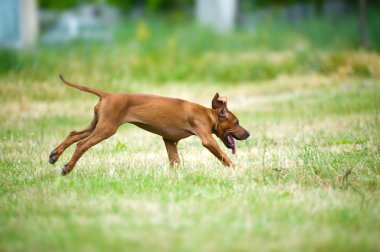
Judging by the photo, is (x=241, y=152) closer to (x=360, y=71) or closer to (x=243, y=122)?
(x=243, y=122)

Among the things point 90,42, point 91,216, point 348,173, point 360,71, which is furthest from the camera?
point 90,42

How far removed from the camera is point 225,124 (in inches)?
295

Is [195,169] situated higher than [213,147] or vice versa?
[213,147]

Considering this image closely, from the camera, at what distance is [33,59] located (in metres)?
15.7

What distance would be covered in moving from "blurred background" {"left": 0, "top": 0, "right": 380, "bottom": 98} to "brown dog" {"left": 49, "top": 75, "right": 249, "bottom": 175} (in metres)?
Answer: 6.77

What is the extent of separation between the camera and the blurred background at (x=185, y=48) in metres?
15.9

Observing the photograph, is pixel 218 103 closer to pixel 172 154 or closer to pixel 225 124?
pixel 225 124

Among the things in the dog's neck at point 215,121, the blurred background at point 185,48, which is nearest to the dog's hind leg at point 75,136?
the dog's neck at point 215,121

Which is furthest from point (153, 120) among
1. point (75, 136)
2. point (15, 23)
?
point (15, 23)

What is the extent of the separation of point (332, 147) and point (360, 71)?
8.94m

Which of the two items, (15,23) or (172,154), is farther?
(15,23)

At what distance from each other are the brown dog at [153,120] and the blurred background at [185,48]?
677 cm

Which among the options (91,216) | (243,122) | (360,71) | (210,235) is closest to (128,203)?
(91,216)

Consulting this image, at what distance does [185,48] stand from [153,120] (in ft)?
42.2
